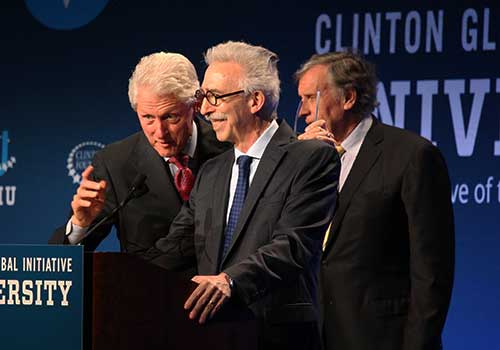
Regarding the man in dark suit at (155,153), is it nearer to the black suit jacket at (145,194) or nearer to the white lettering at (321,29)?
the black suit jacket at (145,194)

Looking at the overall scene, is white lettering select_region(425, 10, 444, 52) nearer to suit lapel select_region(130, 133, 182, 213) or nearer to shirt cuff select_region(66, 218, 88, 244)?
suit lapel select_region(130, 133, 182, 213)

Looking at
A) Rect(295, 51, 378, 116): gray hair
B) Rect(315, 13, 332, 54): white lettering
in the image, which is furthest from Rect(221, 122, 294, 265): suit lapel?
Rect(315, 13, 332, 54): white lettering

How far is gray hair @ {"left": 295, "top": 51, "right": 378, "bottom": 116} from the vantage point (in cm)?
364

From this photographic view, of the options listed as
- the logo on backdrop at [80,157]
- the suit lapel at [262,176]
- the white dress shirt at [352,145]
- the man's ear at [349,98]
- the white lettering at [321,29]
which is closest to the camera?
the suit lapel at [262,176]

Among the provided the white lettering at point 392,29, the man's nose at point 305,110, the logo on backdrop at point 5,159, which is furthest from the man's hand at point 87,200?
the logo on backdrop at point 5,159

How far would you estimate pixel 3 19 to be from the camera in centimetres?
530

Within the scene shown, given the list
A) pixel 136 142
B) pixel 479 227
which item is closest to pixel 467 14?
pixel 479 227

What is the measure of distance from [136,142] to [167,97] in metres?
0.29

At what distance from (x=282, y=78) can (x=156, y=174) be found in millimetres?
1484

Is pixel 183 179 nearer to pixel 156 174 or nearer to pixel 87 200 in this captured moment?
pixel 156 174

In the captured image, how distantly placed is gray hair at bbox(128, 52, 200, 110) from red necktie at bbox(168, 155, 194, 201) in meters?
0.20

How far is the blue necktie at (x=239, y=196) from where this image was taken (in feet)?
9.08

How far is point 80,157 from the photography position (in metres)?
5.14

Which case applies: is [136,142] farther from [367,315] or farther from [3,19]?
[3,19]
